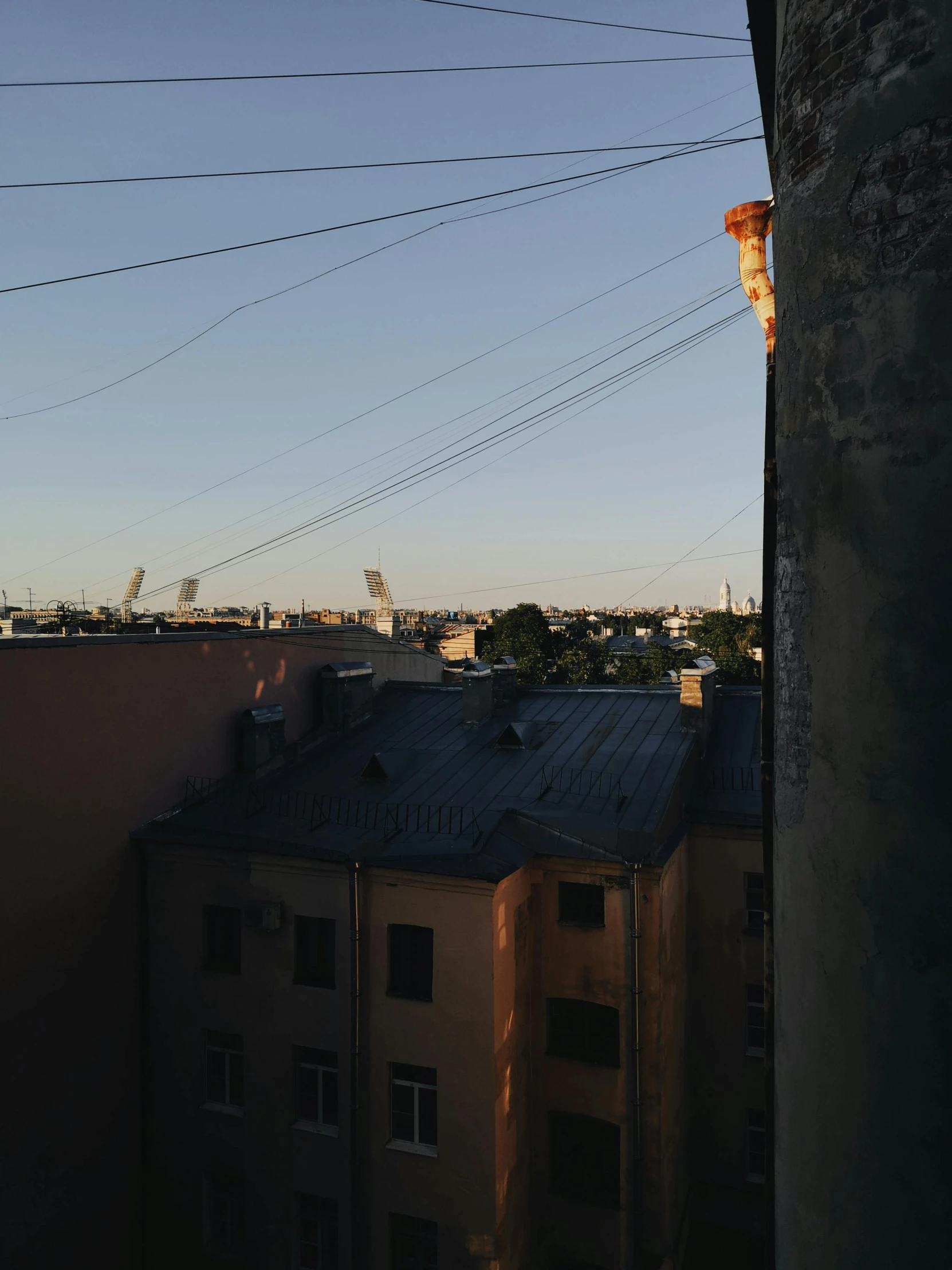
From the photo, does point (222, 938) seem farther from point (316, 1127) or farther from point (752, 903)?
point (752, 903)

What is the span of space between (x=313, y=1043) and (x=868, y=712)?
45.5 feet

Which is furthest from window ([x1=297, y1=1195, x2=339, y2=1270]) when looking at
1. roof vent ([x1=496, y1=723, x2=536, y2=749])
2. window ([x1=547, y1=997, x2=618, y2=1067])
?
roof vent ([x1=496, y1=723, x2=536, y2=749])

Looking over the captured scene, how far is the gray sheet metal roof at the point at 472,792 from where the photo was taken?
555 inches

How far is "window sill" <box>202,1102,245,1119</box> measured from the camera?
14914 mm

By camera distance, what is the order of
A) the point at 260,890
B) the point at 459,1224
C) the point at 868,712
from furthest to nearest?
the point at 260,890
the point at 459,1224
the point at 868,712

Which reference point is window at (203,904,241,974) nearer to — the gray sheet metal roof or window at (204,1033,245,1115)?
window at (204,1033,245,1115)

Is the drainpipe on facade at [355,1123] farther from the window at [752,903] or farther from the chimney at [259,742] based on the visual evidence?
the window at [752,903]

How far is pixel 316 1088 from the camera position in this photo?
1451 centimetres

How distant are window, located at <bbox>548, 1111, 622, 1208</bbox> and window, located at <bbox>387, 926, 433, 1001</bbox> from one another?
3321 millimetres

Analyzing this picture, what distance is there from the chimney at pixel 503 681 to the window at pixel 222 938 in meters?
7.73

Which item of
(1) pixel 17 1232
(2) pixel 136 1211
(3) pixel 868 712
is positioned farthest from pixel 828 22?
(2) pixel 136 1211

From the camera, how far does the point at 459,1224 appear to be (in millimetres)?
13164

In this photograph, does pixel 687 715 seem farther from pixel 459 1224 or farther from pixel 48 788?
pixel 48 788

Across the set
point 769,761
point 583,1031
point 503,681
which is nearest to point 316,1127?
point 583,1031
